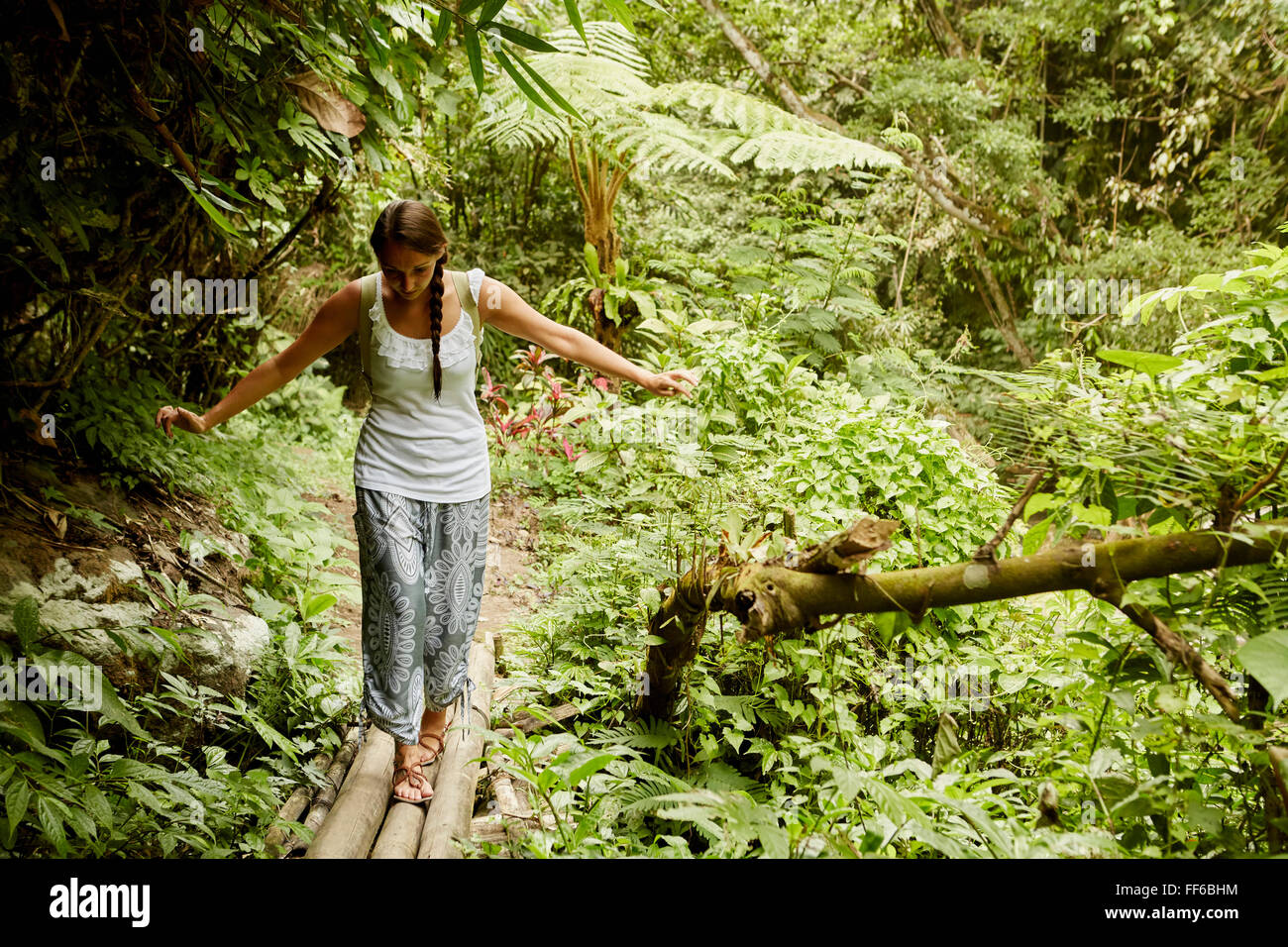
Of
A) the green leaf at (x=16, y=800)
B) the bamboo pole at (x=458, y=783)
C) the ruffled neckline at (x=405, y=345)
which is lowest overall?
the bamboo pole at (x=458, y=783)

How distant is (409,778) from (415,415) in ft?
3.31

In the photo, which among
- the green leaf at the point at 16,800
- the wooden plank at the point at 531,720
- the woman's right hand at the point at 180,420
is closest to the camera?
the green leaf at the point at 16,800

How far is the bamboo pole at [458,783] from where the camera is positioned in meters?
1.96

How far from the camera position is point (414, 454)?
2.20 m

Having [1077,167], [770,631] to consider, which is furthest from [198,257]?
[1077,167]

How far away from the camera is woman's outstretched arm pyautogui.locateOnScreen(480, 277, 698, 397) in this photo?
7.37 ft

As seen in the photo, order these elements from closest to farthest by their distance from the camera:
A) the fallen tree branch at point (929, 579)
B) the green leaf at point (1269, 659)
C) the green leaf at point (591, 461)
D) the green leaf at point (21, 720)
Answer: the green leaf at point (1269, 659) → the fallen tree branch at point (929, 579) → the green leaf at point (21, 720) → the green leaf at point (591, 461)

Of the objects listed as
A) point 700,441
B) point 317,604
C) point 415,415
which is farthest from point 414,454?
point 700,441

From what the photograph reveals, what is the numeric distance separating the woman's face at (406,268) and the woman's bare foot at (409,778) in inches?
49.4

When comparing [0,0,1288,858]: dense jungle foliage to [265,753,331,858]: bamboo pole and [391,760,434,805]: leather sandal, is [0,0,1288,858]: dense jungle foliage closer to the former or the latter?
[265,753,331,858]: bamboo pole

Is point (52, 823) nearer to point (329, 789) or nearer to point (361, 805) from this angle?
point (361, 805)

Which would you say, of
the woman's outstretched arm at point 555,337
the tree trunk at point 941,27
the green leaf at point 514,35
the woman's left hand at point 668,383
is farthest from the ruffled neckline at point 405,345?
the tree trunk at point 941,27

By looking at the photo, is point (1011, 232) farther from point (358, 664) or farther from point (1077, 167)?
point (358, 664)

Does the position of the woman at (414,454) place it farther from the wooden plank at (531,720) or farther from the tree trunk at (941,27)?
the tree trunk at (941,27)
